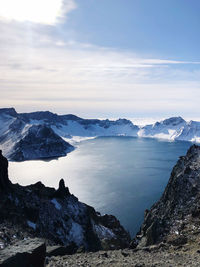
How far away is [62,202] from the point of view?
57469 mm

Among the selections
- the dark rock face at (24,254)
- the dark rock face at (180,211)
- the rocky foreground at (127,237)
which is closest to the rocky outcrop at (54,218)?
the rocky foreground at (127,237)

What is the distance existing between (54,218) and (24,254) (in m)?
40.7

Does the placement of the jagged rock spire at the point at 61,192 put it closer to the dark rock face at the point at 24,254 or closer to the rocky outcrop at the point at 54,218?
the rocky outcrop at the point at 54,218

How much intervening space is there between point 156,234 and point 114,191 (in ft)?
248

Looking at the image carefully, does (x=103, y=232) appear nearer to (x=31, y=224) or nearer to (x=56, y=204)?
(x=56, y=204)

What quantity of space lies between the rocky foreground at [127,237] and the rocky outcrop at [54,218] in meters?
0.21

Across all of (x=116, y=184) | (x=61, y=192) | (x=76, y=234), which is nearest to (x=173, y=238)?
(x=76, y=234)

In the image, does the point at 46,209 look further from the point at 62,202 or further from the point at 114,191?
the point at 114,191

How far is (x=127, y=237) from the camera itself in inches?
2274

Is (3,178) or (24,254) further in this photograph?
(3,178)

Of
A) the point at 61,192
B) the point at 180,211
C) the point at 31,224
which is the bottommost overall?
the point at 31,224

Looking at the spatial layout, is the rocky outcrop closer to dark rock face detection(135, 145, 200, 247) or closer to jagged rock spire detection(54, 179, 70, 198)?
jagged rock spire detection(54, 179, 70, 198)

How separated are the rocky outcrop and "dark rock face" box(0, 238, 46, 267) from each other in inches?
1066

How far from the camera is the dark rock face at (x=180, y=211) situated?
31.3 metres
